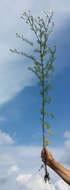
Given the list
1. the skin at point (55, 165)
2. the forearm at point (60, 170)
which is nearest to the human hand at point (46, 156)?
the skin at point (55, 165)

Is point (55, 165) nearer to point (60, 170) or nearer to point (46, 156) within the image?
point (60, 170)

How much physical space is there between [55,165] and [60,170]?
26cm

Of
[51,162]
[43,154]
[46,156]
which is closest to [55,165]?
[51,162]

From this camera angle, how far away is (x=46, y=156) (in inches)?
369

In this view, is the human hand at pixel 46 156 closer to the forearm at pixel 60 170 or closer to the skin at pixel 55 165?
the skin at pixel 55 165

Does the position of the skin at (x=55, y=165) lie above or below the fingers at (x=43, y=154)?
below

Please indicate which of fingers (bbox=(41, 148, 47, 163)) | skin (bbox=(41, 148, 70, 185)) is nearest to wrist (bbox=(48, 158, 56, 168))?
skin (bbox=(41, 148, 70, 185))

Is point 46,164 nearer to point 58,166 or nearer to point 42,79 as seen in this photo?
point 58,166

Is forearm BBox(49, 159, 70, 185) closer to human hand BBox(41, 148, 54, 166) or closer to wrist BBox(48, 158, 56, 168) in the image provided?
wrist BBox(48, 158, 56, 168)

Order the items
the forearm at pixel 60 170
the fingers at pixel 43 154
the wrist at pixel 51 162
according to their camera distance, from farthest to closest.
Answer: the fingers at pixel 43 154 → the wrist at pixel 51 162 → the forearm at pixel 60 170

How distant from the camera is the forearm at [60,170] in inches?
344

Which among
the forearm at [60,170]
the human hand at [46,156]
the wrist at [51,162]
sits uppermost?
the human hand at [46,156]

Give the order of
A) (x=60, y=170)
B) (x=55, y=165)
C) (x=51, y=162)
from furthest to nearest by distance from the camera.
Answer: (x=51, y=162) → (x=55, y=165) → (x=60, y=170)

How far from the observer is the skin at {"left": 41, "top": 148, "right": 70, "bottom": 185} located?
878 centimetres
